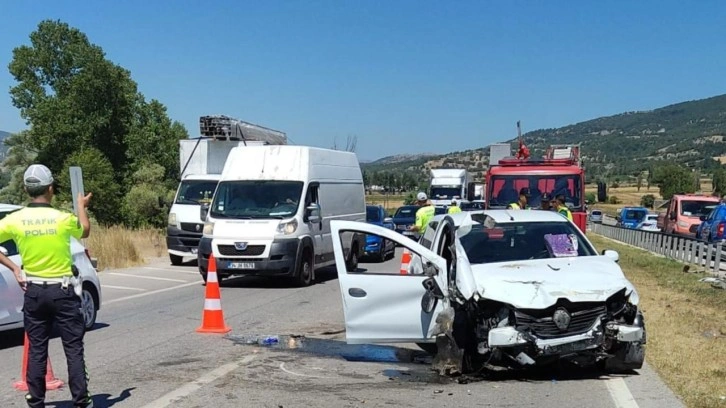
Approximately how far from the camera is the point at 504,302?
690 centimetres

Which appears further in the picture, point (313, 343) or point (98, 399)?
point (313, 343)

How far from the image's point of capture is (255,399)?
647cm

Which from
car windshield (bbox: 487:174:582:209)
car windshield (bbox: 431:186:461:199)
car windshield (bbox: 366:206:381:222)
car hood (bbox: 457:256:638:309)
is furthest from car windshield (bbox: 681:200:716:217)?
car hood (bbox: 457:256:638:309)

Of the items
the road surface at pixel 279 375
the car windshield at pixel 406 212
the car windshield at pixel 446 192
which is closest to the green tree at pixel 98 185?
the car windshield at pixel 446 192

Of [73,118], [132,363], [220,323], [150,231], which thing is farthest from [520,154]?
[73,118]

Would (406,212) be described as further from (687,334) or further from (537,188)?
(687,334)

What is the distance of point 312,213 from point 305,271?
116 cm

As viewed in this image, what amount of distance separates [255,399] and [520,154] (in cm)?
1819

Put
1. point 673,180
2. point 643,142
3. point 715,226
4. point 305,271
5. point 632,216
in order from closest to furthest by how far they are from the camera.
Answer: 1. point 305,271
2. point 715,226
3. point 632,216
4. point 673,180
5. point 643,142

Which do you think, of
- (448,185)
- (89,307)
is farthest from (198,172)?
(448,185)

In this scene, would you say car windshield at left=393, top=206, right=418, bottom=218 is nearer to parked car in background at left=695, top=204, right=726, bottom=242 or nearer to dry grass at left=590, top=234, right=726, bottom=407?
parked car in background at left=695, top=204, right=726, bottom=242

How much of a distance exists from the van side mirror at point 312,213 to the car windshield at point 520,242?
6958 mm

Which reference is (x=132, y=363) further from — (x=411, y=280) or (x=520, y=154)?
(x=520, y=154)

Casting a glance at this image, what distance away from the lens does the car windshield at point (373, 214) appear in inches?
940
